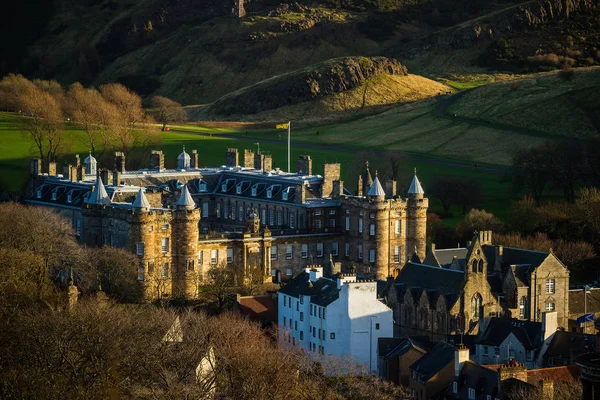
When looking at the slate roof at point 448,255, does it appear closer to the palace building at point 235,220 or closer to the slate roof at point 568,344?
the palace building at point 235,220

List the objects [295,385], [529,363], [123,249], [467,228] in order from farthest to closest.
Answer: [467,228] < [123,249] < [529,363] < [295,385]

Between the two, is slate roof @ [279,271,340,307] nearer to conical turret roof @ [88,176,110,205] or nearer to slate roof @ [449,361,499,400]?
slate roof @ [449,361,499,400]

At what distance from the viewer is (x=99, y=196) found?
131875 mm

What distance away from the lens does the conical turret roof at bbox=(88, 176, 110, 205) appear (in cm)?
13150

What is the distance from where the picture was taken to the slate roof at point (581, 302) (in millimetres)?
117875

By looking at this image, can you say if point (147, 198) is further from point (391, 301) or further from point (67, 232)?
point (391, 301)

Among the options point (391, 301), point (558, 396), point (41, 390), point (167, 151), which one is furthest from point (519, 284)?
point (167, 151)

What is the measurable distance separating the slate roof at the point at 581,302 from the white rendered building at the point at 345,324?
16.8 meters

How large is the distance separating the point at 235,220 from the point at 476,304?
125ft

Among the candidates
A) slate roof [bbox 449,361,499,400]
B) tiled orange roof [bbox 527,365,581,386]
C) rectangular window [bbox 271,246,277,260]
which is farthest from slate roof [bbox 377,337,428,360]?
rectangular window [bbox 271,246,277,260]

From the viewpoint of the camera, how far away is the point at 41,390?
266 ft

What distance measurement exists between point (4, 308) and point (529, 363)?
3167 cm

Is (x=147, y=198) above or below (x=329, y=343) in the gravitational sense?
above

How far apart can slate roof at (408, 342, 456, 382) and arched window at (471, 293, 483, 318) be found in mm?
12404
